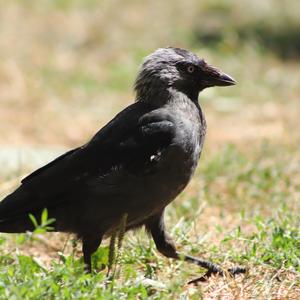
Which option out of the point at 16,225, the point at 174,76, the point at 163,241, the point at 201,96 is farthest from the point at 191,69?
the point at 201,96

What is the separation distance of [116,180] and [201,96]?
252 inches

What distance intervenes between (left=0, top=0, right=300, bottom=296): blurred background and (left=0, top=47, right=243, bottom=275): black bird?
3.47 ft

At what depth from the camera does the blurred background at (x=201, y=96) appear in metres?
6.61

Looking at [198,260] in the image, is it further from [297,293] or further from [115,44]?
[115,44]

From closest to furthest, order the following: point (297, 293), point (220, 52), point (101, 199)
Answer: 1. point (297, 293)
2. point (101, 199)
3. point (220, 52)

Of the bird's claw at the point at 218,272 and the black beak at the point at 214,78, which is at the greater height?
the black beak at the point at 214,78

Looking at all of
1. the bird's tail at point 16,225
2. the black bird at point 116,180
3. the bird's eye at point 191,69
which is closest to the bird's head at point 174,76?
the bird's eye at point 191,69

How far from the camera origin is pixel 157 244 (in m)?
4.61

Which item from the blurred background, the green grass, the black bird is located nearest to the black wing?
the black bird

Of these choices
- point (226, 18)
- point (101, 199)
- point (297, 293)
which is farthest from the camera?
point (226, 18)

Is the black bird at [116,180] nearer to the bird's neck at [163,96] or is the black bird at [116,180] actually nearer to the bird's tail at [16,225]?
the bird's tail at [16,225]

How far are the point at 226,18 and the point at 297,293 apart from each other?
34.6 feet

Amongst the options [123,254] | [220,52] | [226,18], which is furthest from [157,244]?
[226,18]

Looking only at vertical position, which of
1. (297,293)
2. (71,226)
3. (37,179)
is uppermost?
(37,179)
